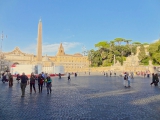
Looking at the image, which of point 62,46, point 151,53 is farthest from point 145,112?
point 62,46

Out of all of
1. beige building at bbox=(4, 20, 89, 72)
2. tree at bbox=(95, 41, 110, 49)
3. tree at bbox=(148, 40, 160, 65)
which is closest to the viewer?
tree at bbox=(148, 40, 160, 65)

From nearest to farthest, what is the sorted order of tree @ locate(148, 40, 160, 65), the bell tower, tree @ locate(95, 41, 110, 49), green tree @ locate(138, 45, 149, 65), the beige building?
tree @ locate(148, 40, 160, 65), green tree @ locate(138, 45, 149, 65), tree @ locate(95, 41, 110, 49), the beige building, the bell tower

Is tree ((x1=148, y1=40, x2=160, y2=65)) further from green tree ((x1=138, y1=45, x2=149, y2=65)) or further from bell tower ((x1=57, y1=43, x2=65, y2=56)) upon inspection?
bell tower ((x1=57, y1=43, x2=65, y2=56))

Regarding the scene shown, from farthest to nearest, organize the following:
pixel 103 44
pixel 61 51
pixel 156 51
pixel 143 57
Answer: pixel 61 51
pixel 103 44
pixel 143 57
pixel 156 51

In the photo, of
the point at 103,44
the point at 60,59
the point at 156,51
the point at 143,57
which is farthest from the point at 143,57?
the point at 60,59

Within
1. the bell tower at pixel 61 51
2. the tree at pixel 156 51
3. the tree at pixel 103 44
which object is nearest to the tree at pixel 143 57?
the tree at pixel 156 51

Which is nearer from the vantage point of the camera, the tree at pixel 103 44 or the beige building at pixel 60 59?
the tree at pixel 103 44

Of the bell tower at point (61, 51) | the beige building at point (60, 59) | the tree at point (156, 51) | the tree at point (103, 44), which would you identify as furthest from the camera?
the bell tower at point (61, 51)

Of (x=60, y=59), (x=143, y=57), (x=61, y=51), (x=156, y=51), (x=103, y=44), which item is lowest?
(x=143, y=57)

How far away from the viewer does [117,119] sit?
584cm

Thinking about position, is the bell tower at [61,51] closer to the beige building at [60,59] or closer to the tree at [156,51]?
the beige building at [60,59]

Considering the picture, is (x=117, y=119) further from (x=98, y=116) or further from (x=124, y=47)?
(x=124, y=47)

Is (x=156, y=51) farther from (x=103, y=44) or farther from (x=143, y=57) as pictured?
(x=103, y=44)

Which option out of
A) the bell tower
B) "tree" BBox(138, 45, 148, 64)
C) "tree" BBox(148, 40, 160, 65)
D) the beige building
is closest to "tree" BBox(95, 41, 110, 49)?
"tree" BBox(138, 45, 148, 64)
